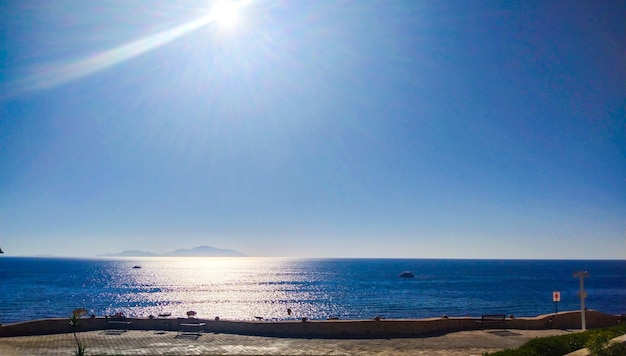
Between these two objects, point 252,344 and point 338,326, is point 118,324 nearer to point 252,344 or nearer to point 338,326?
point 252,344

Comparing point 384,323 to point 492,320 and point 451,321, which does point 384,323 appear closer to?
point 451,321

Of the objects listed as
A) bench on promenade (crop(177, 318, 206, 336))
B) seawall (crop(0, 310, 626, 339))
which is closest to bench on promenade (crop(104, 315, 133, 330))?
seawall (crop(0, 310, 626, 339))

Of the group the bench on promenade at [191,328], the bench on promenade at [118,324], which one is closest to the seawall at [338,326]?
the bench on promenade at [118,324]

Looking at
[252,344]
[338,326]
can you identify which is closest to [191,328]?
[252,344]

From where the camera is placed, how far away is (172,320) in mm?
24328

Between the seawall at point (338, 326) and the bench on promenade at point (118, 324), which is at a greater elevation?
the seawall at point (338, 326)

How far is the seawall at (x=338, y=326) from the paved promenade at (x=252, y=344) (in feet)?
2.54

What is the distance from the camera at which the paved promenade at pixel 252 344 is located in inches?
734

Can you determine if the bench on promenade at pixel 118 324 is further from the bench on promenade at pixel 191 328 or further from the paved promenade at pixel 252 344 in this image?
the bench on promenade at pixel 191 328

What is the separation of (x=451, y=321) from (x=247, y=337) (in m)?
9.69

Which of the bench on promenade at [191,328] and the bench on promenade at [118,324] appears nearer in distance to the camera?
the bench on promenade at [191,328]

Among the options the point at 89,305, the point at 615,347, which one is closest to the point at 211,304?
the point at 89,305

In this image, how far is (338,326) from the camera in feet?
73.3

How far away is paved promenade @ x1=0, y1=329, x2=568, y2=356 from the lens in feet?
61.2
